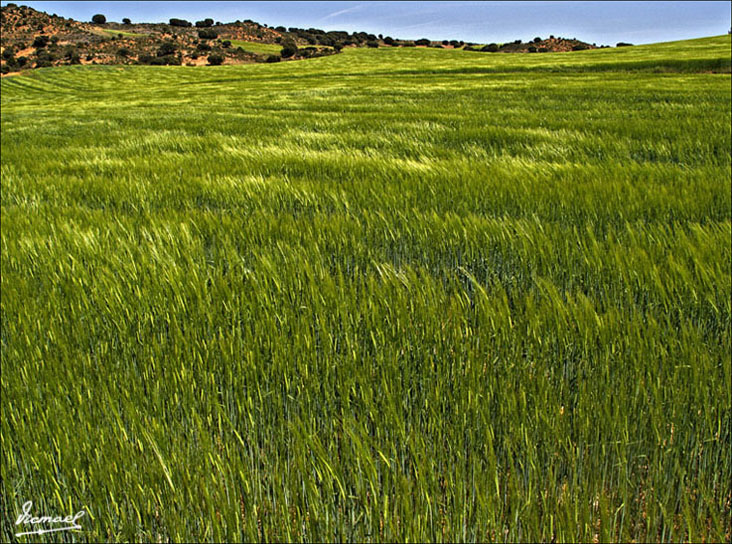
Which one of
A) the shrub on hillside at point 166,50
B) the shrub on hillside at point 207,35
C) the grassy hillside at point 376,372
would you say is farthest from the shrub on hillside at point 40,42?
A: the grassy hillside at point 376,372

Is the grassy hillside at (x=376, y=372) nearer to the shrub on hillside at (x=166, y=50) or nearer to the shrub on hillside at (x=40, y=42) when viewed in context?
the shrub on hillside at (x=166, y=50)

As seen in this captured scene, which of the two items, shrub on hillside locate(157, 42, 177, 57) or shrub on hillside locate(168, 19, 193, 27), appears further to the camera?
shrub on hillside locate(168, 19, 193, 27)

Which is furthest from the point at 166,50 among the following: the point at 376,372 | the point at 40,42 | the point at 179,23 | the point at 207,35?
the point at 376,372

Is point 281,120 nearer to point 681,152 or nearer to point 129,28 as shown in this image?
point 681,152

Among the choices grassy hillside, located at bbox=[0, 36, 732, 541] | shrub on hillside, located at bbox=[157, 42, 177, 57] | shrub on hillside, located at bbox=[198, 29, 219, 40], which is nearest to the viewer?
grassy hillside, located at bbox=[0, 36, 732, 541]

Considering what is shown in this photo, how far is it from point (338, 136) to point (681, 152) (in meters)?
4.27

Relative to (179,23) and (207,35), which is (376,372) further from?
(179,23)

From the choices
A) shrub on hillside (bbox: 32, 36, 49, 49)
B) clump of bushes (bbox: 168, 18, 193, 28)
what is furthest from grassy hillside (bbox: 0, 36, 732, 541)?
clump of bushes (bbox: 168, 18, 193, 28)

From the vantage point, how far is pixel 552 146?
552cm

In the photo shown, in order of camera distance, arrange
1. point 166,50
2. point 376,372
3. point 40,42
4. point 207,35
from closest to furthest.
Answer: point 376,372, point 166,50, point 40,42, point 207,35

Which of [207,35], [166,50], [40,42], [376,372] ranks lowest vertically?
[376,372]

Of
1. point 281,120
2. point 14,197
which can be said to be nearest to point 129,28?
point 281,120

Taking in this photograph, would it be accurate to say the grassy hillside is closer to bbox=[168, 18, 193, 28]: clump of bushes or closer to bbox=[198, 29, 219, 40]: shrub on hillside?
bbox=[198, 29, 219, 40]: shrub on hillside

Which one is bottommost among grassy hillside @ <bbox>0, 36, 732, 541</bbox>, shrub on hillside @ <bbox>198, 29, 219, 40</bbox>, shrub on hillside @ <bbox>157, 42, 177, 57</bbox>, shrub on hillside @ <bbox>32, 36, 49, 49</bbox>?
grassy hillside @ <bbox>0, 36, 732, 541</bbox>
